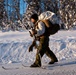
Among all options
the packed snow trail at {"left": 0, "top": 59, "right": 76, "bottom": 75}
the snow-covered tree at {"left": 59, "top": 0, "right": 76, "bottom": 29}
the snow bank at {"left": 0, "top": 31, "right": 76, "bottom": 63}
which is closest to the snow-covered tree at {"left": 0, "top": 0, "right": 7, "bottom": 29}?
the snow-covered tree at {"left": 59, "top": 0, "right": 76, "bottom": 29}

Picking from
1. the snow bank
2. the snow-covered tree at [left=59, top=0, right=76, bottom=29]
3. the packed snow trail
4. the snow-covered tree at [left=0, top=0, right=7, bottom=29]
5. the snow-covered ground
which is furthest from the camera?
the snow-covered tree at [left=0, top=0, right=7, bottom=29]

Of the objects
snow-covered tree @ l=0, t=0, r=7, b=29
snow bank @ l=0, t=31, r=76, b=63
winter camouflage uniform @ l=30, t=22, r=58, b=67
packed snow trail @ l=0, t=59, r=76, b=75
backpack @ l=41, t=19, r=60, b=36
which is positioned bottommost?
snow-covered tree @ l=0, t=0, r=7, b=29

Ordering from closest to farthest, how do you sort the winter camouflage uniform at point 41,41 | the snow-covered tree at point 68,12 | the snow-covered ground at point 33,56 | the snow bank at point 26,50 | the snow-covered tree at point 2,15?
the snow-covered ground at point 33,56, the winter camouflage uniform at point 41,41, the snow bank at point 26,50, the snow-covered tree at point 68,12, the snow-covered tree at point 2,15

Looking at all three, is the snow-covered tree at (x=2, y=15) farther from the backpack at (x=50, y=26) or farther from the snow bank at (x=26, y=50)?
the backpack at (x=50, y=26)

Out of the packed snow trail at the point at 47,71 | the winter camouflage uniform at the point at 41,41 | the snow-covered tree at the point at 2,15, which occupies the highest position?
the winter camouflage uniform at the point at 41,41

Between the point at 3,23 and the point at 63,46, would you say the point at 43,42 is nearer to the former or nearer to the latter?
the point at 63,46

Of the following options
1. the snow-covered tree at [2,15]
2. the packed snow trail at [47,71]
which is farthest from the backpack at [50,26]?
the snow-covered tree at [2,15]

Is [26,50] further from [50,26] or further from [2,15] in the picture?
[2,15]

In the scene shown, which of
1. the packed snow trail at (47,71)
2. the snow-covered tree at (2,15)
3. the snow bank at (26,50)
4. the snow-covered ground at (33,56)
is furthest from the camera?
the snow-covered tree at (2,15)

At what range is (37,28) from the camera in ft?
23.5

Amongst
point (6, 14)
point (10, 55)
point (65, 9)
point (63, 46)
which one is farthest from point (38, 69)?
point (6, 14)

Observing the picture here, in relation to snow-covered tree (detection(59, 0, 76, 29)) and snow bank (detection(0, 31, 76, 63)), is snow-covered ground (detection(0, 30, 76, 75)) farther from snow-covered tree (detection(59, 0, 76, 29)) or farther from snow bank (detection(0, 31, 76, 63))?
snow-covered tree (detection(59, 0, 76, 29))

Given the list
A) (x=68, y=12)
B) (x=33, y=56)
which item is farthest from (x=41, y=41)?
(x=68, y=12)

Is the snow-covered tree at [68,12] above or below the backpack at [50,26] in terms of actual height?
below
